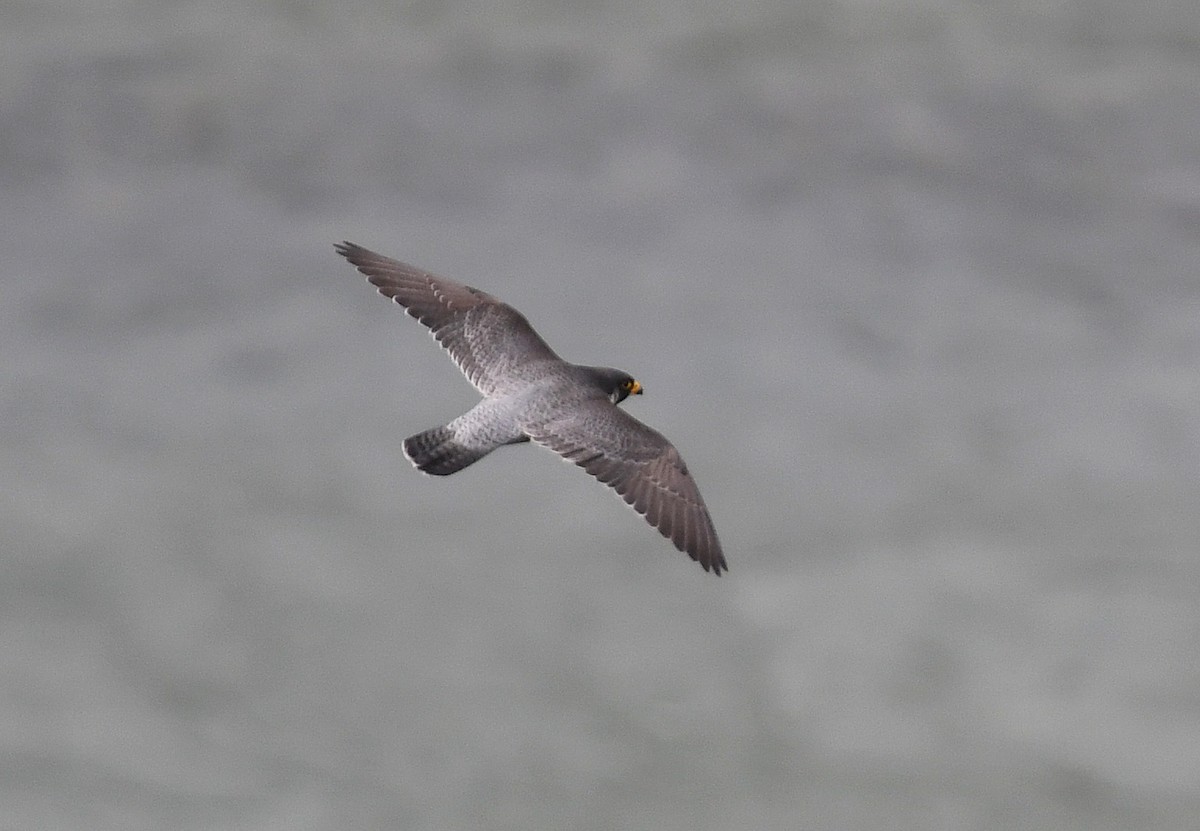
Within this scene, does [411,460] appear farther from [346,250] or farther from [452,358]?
[346,250]

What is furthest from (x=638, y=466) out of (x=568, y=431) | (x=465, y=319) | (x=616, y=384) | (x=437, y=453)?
(x=465, y=319)

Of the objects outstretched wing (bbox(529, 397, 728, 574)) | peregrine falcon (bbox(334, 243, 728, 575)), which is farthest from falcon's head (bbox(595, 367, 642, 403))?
outstretched wing (bbox(529, 397, 728, 574))

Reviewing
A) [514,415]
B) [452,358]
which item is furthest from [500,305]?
[514,415]

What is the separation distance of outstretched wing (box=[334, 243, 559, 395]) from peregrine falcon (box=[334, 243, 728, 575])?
0.01 meters

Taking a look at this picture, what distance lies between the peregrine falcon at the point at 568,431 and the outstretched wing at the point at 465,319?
0.03ft

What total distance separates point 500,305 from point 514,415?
58.9 inches

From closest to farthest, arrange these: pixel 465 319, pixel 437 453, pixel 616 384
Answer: pixel 437 453, pixel 616 384, pixel 465 319

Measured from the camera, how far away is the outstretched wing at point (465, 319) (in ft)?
46.5

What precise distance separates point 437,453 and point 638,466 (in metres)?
1.27

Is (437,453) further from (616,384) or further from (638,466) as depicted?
(616,384)

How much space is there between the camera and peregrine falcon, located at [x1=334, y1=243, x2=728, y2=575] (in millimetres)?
13031

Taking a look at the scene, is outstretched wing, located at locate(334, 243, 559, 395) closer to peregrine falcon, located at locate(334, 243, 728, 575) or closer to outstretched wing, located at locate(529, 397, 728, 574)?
peregrine falcon, located at locate(334, 243, 728, 575)

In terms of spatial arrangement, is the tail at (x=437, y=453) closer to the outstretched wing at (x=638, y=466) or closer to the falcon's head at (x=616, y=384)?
the outstretched wing at (x=638, y=466)

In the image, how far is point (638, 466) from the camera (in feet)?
43.4
